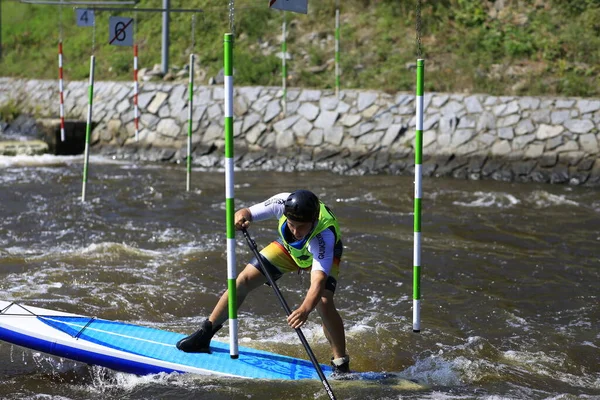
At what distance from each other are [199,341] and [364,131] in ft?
30.3

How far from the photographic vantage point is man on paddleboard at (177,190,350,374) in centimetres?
480

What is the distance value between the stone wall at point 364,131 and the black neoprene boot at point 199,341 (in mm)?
8735

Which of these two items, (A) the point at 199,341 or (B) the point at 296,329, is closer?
(B) the point at 296,329

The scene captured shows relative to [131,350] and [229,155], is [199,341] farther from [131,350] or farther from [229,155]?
[229,155]

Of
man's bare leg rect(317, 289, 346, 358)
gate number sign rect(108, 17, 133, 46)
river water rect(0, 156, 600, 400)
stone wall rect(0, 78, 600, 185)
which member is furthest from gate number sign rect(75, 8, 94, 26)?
man's bare leg rect(317, 289, 346, 358)

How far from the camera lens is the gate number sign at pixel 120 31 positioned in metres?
10.7

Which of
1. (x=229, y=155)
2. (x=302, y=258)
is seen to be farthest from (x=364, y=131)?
(x=229, y=155)

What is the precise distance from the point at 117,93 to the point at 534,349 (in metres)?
12.0

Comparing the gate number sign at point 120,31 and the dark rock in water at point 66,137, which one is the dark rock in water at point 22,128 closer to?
the dark rock in water at point 66,137

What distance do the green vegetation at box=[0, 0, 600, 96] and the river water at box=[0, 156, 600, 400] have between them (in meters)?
2.62

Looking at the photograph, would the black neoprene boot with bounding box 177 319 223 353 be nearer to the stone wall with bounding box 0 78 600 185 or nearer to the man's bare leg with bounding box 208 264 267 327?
the man's bare leg with bounding box 208 264 267 327

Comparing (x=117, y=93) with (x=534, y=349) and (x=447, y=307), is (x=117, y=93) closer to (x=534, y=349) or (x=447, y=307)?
(x=447, y=307)

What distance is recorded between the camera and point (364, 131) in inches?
555

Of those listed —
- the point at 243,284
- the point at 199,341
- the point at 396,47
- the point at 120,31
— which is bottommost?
the point at 199,341
